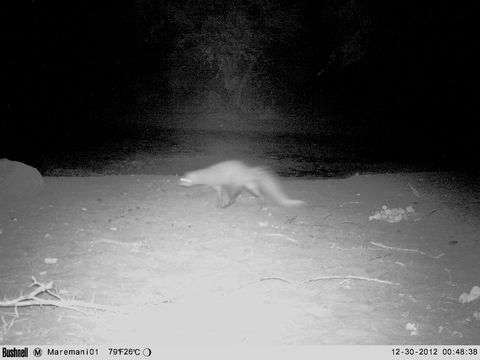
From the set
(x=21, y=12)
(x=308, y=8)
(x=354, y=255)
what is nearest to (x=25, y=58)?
(x=21, y=12)

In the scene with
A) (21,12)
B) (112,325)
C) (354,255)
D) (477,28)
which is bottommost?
(112,325)

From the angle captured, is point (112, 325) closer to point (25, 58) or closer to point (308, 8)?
point (308, 8)

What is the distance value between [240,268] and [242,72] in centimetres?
1904

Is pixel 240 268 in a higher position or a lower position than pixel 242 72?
lower

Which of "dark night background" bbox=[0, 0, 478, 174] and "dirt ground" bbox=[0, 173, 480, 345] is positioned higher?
"dark night background" bbox=[0, 0, 478, 174]

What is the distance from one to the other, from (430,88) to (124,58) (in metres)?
17.2

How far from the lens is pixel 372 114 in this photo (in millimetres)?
25188

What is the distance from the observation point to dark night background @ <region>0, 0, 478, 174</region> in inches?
678

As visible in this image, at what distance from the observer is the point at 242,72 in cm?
2256

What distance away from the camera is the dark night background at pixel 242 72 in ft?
56.5

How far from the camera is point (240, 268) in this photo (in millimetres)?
4555

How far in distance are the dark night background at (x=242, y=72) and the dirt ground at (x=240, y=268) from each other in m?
8.50

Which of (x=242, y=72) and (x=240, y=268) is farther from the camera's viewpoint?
(x=242, y=72)

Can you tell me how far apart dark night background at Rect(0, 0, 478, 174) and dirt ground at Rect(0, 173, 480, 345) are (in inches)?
335
